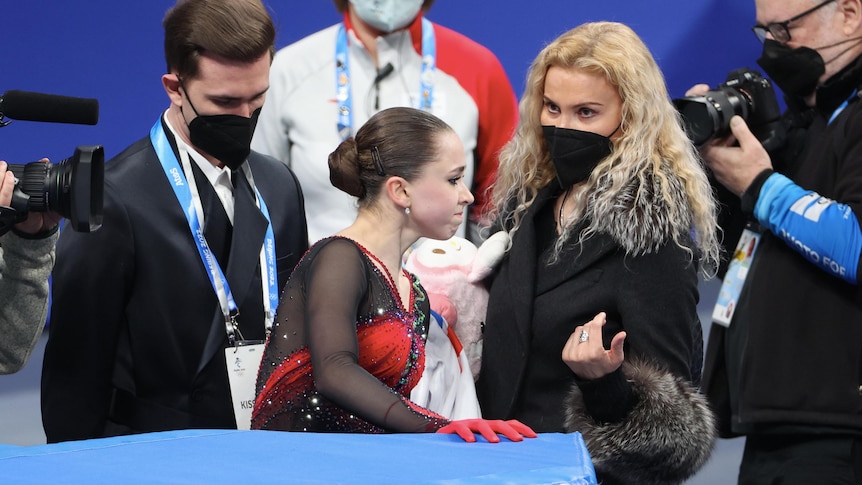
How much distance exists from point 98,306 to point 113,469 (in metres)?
0.89

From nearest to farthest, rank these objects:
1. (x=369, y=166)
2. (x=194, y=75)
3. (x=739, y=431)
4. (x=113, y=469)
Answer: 1. (x=113, y=469)
2. (x=369, y=166)
3. (x=194, y=75)
4. (x=739, y=431)

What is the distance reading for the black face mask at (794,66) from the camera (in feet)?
9.87

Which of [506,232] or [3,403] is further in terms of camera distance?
[3,403]

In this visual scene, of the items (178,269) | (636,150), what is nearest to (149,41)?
(178,269)

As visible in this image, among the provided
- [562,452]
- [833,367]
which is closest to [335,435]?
[562,452]

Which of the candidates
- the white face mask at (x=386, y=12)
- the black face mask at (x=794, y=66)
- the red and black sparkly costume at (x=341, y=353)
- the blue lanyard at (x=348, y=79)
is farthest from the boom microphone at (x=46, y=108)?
the black face mask at (x=794, y=66)

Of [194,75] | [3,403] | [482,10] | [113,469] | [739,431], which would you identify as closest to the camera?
[113,469]

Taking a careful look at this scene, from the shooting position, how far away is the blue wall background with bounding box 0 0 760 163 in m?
4.25

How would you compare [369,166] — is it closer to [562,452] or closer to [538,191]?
[538,191]

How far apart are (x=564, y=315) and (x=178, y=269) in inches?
31.3

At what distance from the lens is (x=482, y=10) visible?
4805 millimetres

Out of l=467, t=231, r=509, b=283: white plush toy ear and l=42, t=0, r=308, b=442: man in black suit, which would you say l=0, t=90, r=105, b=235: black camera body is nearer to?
l=42, t=0, r=308, b=442: man in black suit

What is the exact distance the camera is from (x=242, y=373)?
7.68 ft

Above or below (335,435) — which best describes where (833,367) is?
below
